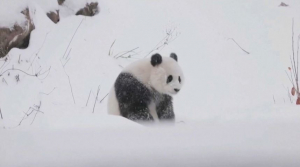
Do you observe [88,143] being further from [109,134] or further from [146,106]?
[146,106]

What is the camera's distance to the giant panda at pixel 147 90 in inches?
141

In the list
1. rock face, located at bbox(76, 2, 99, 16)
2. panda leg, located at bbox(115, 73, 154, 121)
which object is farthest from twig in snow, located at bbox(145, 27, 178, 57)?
panda leg, located at bbox(115, 73, 154, 121)

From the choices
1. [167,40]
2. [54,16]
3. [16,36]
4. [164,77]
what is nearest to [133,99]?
[164,77]

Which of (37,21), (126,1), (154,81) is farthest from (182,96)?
(126,1)

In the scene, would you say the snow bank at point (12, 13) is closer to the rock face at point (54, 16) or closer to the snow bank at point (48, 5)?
the snow bank at point (48, 5)

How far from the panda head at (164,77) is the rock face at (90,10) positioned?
11.4 ft

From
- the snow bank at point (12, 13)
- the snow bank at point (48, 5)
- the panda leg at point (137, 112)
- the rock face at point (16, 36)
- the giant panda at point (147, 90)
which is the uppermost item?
the snow bank at point (48, 5)

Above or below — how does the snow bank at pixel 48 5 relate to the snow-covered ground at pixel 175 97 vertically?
above

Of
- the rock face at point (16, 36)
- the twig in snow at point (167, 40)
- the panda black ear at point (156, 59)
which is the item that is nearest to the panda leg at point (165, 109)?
the panda black ear at point (156, 59)

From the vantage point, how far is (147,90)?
3.69 m

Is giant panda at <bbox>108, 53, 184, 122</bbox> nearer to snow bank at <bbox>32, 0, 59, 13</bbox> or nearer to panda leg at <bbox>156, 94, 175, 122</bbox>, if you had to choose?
panda leg at <bbox>156, 94, 175, 122</bbox>

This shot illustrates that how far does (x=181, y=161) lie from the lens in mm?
910

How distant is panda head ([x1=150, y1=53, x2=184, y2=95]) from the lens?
368 centimetres

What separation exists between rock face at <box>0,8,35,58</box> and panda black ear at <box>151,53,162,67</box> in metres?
2.32
